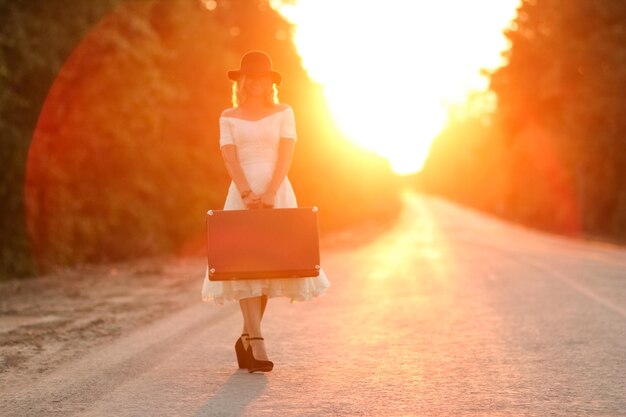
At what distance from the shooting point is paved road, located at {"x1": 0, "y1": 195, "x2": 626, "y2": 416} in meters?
4.97

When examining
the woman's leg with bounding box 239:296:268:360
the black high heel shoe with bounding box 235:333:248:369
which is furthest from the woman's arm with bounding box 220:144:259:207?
the black high heel shoe with bounding box 235:333:248:369

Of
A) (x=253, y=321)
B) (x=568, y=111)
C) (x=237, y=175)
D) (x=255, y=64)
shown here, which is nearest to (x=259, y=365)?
(x=253, y=321)

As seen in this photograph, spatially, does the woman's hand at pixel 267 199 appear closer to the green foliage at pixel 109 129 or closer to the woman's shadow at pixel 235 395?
the woman's shadow at pixel 235 395

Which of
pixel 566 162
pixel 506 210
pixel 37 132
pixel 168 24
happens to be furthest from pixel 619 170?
pixel 506 210

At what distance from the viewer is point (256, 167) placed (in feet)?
19.9

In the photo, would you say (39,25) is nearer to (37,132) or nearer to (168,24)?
(37,132)

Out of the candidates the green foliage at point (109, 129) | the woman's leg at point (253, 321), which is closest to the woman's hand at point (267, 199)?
the woman's leg at point (253, 321)

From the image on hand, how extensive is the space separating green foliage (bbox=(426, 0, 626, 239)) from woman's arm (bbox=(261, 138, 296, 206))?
1185 inches

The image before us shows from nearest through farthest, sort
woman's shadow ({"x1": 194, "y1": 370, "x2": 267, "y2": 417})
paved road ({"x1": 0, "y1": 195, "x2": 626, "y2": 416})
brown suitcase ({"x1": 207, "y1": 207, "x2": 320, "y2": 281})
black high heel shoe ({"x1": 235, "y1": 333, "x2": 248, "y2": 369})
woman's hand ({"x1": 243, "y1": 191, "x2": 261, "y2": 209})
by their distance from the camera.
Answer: woman's shadow ({"x1": 194, "y1": 370, "x2": 267, "y2": 417})
paved road ({"x1": 0, "y1": 195, "x2": 626, "y2": 416})
brown suitcase ({"x1": 207, "y1": 207, "x2": 320, "y2": 281})
woman's hand ({"x1": 243, "y1": 191, "x2": 261, "y2": 209})
black high heel shoe ({"x1": 235, "y1": 333, "x2": 248, "y2": 369})

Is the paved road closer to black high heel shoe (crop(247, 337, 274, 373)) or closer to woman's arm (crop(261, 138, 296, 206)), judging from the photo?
black high heel shoe (crop(247, 337, 274, 373))

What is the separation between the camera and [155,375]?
19.5 feet

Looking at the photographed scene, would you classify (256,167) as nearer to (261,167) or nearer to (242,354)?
(261,167)

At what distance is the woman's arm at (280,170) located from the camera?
234 inches

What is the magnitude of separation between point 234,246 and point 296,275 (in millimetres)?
483
